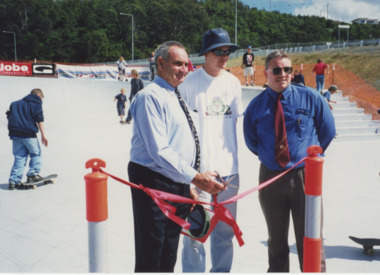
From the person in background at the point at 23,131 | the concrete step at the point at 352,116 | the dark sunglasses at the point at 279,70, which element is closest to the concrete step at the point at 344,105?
the concrete step at the point at 352,116

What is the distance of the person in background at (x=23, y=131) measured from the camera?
633cm

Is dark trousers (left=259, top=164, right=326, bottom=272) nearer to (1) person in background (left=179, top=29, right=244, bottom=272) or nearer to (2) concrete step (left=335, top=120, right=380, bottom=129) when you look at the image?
(1) person in background (left=179, top=29, right=244, bottom=272)

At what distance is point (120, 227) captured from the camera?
4.54m

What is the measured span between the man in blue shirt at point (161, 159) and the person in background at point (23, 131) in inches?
174

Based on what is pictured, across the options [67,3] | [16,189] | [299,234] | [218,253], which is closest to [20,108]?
[16,189]

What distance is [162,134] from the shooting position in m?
2.34

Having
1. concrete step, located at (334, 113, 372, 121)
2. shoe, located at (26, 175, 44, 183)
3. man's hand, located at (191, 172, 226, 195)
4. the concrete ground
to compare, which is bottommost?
the concrete ground

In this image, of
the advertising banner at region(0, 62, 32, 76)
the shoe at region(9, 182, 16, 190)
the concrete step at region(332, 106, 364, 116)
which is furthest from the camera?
the advertising banner at region(0, 62, 32, 76)

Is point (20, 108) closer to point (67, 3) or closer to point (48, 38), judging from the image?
point (48, 38)

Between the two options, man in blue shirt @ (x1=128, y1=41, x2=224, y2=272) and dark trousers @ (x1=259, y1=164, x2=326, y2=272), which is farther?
dark trousers @ (x1=259, y1=164, x2=326, y2=272)

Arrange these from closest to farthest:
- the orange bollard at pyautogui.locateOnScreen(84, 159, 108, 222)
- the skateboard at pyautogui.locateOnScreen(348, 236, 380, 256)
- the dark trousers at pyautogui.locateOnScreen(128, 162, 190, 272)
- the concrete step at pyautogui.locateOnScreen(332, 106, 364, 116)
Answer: the orange bollard at pyautogui.locateOnScreen(84, 159, 108, 222) < the dark trousers at pyautogui.locateOnScreen(128, 162, 190, 272) < the skateboard at pyautogui.locateOnScreen(348, 236, 380, 256) < the concrete step at pyautogui.locateOnScreen(332, 106, 364, 116)

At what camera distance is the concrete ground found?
367cm

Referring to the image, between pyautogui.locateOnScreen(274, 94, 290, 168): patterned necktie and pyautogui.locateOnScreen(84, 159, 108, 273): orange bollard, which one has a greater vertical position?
pyautogui.locateOnScreen(274, 94, 290, 168): patterned necktie

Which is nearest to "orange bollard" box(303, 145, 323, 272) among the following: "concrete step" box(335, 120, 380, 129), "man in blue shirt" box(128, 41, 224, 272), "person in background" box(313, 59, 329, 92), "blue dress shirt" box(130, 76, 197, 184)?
"man in blue shirt" box(128, 41, 224, 272)
